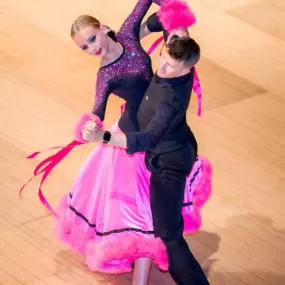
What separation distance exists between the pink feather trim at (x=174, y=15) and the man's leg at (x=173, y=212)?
17.4 inches

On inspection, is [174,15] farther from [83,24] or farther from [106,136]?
[106,136]

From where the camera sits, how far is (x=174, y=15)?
2.20m

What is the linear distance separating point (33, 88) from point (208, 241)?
4.87 feet

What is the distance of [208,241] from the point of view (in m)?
2.83

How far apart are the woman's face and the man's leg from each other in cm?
43

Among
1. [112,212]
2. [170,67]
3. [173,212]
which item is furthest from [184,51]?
[112,212]

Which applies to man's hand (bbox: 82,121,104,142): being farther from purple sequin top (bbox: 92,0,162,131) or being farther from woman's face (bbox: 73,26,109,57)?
woman's face (bbox: 73,26,109,57)

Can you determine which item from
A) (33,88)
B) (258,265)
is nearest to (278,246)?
(258,265)

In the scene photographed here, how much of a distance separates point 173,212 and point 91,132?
1.63 feet

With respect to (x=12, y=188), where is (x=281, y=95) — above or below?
above

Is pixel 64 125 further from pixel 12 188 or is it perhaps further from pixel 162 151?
pixel 162 151

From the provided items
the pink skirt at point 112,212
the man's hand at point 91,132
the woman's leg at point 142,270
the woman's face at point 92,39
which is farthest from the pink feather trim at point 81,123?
the woman's leg at point 142,270

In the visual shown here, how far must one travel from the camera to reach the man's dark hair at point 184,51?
2020mm

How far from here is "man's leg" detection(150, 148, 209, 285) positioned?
2.24 m
